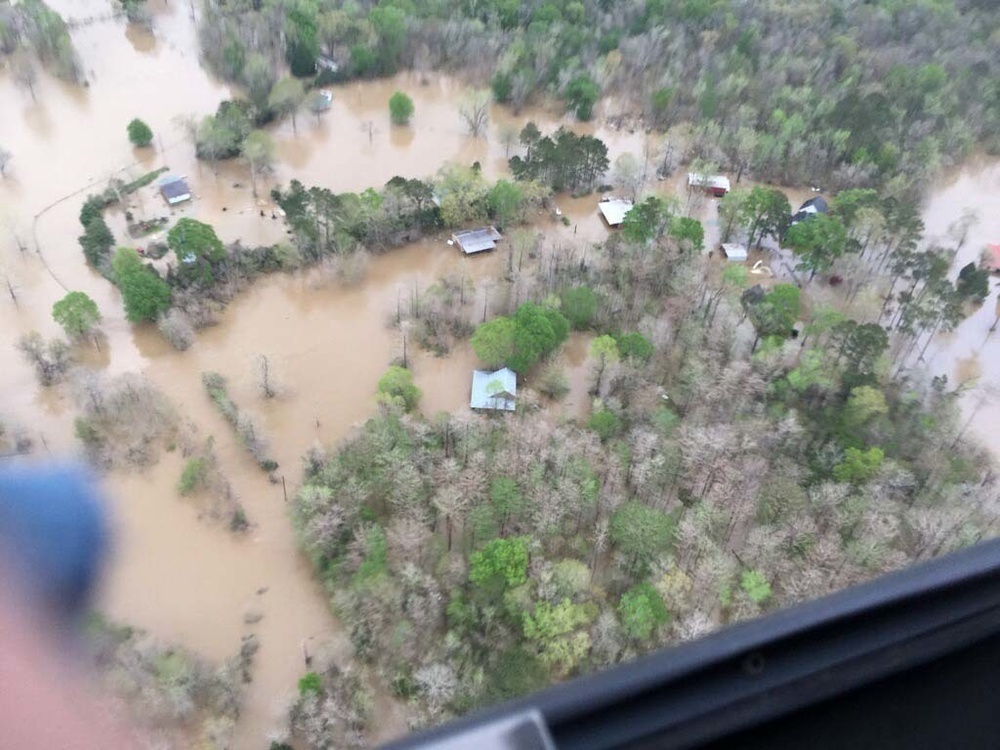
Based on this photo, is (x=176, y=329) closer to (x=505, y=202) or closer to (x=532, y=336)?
(x=532, y=336)

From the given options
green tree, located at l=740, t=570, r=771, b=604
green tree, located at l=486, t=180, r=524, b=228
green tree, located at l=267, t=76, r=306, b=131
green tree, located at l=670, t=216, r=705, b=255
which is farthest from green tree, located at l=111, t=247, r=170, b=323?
green tree, located at l=740, t=570, r=771, b=604

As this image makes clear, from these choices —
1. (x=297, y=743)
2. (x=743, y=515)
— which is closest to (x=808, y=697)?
(x=297, y=743)

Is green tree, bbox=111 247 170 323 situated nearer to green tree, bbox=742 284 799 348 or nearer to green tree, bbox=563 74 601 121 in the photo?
green tree, bbox=742 284 799 348

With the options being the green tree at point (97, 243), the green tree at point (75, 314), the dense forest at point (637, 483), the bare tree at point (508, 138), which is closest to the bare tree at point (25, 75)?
the green tree at point (97, 243)

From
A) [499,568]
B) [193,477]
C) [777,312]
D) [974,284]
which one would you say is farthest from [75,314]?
[974,284]

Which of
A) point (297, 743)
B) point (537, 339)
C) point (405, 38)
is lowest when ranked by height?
point (297, 743)

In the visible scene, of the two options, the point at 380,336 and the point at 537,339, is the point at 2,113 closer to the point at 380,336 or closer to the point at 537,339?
the point at 380,336

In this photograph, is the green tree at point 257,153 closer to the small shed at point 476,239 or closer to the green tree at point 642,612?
the small shed at point 476,239
